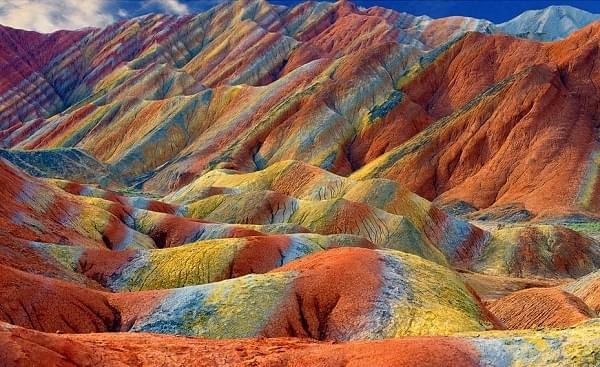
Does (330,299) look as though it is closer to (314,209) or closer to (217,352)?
(217,352)

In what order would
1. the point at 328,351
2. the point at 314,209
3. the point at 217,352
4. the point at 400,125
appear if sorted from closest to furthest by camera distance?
the point at 328,351 < the point at 217,352 < the point at 314,209 < the point at 400,125

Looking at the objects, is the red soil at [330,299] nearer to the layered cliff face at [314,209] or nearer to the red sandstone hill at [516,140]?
the layered cliff face at [314,209]

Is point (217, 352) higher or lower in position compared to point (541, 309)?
higher

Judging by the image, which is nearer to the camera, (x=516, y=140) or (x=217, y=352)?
(x=217, y=352)

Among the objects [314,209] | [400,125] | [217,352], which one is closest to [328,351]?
[217,352]

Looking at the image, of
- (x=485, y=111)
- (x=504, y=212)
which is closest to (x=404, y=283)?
(x=504, y=212)

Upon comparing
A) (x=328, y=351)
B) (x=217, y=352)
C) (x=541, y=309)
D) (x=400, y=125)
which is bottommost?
(x=541, y=309)

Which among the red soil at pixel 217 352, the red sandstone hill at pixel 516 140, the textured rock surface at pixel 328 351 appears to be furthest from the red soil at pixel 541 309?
the red sandstone hill at pixel 516 140

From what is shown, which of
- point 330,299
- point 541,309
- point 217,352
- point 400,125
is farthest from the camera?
point 400,125
